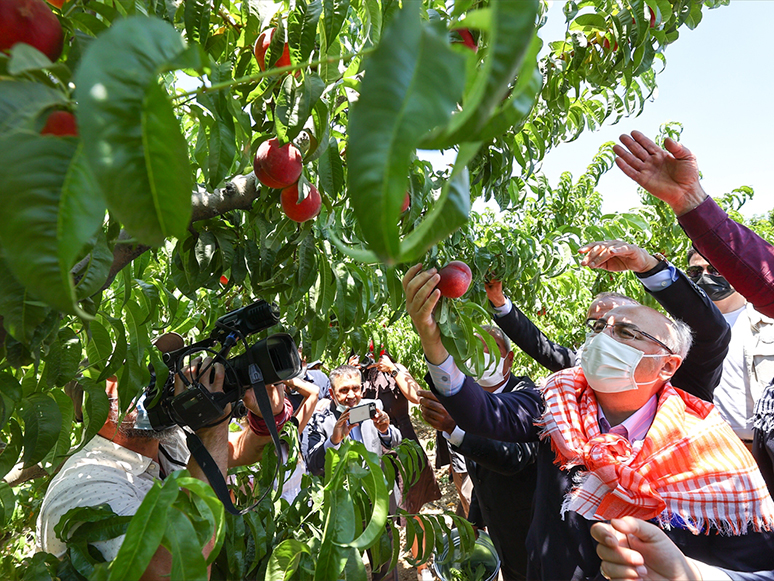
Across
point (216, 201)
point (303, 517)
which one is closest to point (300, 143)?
point (216, 201)

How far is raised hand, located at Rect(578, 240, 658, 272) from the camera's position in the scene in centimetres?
Answer: 202

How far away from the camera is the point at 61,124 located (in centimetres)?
36

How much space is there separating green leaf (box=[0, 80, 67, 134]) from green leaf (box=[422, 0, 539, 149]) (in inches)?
10.3

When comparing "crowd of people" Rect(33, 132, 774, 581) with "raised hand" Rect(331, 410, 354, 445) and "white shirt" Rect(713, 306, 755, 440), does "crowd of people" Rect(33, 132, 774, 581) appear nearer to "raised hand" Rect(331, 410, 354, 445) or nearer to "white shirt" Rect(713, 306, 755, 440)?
"white shirt" Rect(713, 306, 755, 440)

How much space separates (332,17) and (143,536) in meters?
0.76

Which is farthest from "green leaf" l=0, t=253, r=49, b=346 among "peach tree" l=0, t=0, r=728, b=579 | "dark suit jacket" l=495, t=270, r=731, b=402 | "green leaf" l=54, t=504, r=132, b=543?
"dark suit jacket" l=495, t=270, r=731, b=402

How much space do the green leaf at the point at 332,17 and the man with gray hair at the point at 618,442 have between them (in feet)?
2.02

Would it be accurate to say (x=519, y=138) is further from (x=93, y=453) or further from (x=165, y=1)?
(x=93, y=453)

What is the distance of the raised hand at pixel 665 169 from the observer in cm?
165

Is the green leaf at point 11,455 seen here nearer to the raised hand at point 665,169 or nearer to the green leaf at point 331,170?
the green leaf at point 331,170

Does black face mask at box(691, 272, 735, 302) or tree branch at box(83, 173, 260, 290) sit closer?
tree branch at box(83, 173, 260, 290)

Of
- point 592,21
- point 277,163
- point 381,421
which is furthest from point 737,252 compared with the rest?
point 381,421

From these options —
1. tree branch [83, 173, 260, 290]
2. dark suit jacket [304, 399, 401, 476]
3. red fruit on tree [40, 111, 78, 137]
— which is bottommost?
dark suit jacket [304, 399, 401, 476]

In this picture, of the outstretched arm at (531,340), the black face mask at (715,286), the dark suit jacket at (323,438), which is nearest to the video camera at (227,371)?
the outstretched arm at (531,340)
